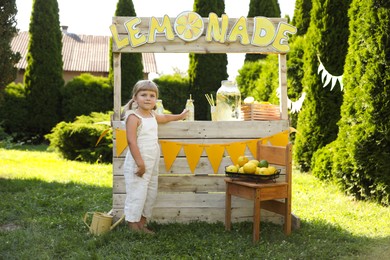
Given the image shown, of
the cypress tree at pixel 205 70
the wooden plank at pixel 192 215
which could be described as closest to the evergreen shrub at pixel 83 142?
the cypress tree at pixel 205 70

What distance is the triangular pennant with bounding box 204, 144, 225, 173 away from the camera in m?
5.05

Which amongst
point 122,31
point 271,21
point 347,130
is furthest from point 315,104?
point 122,31

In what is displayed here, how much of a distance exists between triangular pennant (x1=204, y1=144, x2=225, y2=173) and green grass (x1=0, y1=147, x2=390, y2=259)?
678 mm

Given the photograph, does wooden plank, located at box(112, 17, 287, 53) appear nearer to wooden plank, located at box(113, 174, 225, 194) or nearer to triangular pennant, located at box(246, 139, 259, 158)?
triangular pennant, located at box(246, 139, 259, 158)

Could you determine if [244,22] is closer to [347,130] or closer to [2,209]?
[347,130]

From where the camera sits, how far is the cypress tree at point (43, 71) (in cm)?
1622

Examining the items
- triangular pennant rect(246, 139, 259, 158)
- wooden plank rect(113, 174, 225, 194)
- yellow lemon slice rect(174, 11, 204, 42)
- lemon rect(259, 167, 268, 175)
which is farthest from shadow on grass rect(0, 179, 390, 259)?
yellow lemon slice rect(174, 11, 204, 42)

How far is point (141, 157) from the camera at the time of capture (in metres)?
4.58

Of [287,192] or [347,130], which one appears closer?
[287,192]

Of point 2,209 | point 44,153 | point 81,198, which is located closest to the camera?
point 2,209

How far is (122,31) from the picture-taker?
196 inches

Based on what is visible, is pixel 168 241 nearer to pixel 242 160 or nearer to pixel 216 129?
pixel 242 160

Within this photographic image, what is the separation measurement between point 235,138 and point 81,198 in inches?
106

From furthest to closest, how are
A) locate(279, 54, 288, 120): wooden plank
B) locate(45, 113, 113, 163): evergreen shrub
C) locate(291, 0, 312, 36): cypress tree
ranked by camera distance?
locate(291, 0, 312, 36): cypress tree < locate(45, 113, 113, 163): evergreen shrub < locate(279, 54, 288, 120): wooden plank
